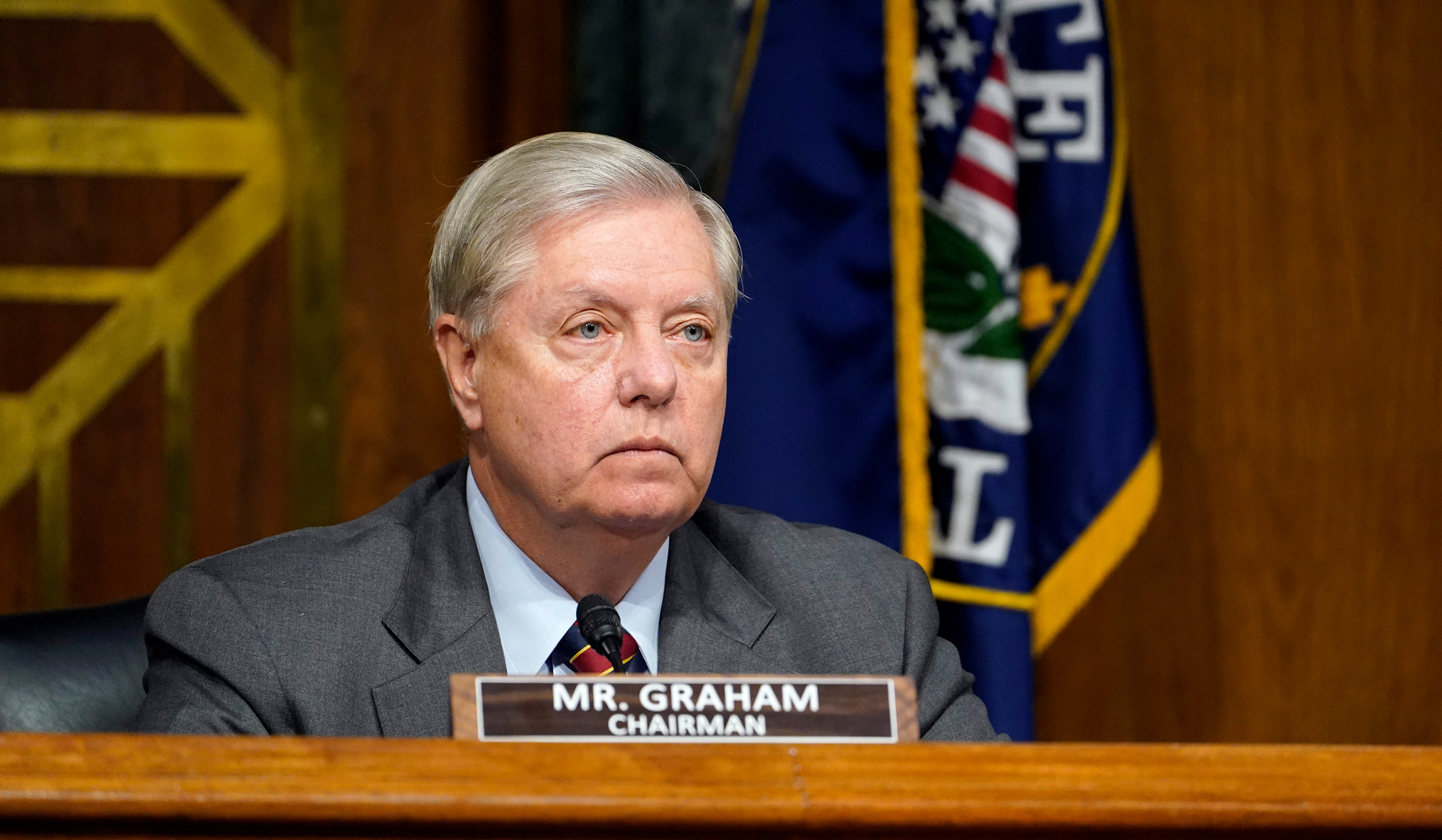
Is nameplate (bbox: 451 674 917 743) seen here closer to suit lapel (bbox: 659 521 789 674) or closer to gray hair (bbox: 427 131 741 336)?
suit lapel (bbox: 659 521 789 674)

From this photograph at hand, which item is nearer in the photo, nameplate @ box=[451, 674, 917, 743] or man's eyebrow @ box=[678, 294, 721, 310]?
nameplate @ box=[451, 674, 917, 743]

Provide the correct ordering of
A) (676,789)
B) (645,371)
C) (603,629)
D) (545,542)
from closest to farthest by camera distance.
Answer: (676,789) → (603,629) → (645,371) → (545,542)

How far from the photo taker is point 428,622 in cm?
133

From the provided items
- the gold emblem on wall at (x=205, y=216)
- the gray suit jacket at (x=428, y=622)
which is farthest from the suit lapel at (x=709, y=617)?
the gold emblem on wall at (x=205, y=216)

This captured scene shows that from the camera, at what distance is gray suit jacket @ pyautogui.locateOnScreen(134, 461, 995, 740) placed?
1.23 m

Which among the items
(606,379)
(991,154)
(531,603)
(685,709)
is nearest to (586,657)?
(531,603)

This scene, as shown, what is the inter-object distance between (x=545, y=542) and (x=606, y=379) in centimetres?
21

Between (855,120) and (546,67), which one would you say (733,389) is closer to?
(855,120)

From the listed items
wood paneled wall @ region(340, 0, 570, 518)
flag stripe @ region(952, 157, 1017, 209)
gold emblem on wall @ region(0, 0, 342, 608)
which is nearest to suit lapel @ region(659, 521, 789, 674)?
flag stripe @ region(952, 157, 1017, 209)

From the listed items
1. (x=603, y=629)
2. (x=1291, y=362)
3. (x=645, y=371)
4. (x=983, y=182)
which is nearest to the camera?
(x=603, y=629)

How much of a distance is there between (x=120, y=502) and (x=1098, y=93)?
1871 millimetres

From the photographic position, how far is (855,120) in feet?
6.77

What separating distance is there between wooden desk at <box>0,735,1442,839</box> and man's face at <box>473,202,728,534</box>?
51cm

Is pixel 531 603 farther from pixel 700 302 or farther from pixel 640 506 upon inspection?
pixel 700 302
